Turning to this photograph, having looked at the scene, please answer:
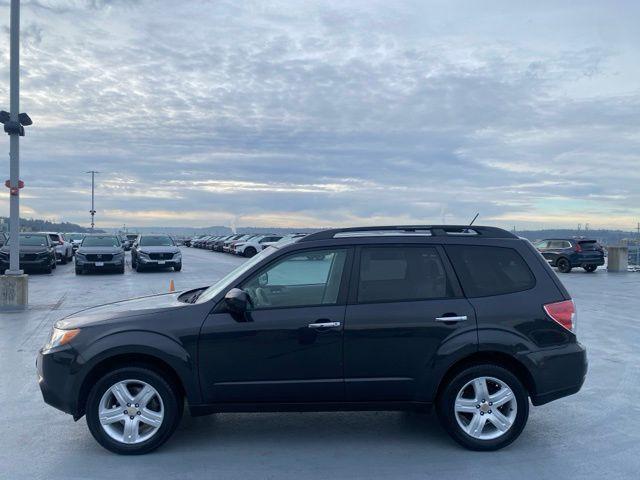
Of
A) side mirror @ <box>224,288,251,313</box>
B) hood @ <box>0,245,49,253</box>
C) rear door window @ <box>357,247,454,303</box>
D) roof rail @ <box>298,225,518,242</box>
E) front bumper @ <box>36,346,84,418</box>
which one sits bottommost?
front bumper @ <box>36,346,84,418</box>

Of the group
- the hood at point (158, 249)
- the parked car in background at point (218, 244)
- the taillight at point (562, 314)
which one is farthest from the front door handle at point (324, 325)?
the parked car in background at point (218, 244)

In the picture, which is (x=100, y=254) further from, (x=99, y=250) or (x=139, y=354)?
(x=139, y=354)

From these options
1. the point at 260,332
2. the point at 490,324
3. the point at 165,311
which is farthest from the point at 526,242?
the point at 165,311

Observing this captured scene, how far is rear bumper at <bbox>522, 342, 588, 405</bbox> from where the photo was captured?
5090mm

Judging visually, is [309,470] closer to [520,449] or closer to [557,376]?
[520,449]

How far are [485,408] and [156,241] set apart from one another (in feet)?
78.9

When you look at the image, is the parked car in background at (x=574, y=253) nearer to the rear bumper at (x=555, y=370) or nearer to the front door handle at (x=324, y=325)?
the rear bumper at (x=555, y=370)

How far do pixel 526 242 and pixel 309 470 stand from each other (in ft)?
8.90

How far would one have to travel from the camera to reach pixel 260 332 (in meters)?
4.95

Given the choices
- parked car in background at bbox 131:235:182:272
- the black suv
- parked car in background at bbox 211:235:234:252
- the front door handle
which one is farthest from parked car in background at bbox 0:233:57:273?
parked car in background at bbox 211:235:234:252

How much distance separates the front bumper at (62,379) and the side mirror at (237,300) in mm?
1270

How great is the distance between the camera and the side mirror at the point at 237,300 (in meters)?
4.81

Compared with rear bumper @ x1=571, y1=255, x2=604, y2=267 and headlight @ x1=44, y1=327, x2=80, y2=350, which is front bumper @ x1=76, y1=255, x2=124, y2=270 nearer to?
rear bumper @ x1=571, y1=255, x2=604, y2=267

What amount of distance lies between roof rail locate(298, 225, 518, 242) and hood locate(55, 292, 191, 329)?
1.30 meters
